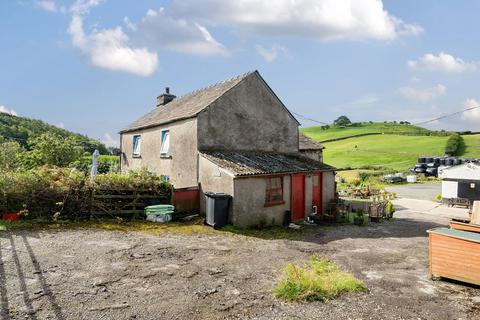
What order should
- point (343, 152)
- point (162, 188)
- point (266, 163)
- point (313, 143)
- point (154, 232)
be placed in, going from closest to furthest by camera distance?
point (154, 232), point (162, 188), point (266, 163), point (313, 143), point (343, 152)

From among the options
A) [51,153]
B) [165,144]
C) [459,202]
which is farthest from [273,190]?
[51,153]

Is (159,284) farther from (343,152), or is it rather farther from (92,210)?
(343,152)

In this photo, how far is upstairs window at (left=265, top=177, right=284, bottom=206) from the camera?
1522 cm

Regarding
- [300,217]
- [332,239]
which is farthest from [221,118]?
[332,239]

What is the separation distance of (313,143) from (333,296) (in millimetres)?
19205

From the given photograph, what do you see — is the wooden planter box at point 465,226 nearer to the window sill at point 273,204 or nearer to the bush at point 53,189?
the window sill at point 273,204

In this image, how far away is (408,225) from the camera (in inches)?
664

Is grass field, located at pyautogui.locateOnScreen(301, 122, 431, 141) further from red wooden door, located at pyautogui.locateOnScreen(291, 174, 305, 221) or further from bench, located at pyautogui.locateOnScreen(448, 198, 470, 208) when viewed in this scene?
red wooden door, located at pyautogui.locateOnScreen(291, 174, 305, 221)

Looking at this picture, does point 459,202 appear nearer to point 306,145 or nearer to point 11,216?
point 306,145

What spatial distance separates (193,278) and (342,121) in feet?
410

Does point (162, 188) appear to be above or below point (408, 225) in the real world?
above

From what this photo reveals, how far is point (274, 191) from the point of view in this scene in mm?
15586

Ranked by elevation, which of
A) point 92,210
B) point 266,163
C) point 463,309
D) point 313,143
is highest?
point 313,143

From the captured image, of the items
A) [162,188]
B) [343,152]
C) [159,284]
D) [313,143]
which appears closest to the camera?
[159,284]
